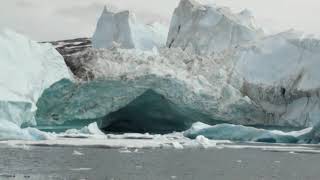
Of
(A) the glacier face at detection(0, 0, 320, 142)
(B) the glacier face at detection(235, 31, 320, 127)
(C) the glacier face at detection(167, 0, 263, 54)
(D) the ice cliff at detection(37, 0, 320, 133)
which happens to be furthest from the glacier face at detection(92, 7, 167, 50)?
(B) the glacier face at detection(235, 31, 320, 127)

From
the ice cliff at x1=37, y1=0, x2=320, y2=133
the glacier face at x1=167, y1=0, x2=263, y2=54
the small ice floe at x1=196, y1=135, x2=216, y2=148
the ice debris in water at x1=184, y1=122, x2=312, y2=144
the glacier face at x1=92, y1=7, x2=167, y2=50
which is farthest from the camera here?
the glacier face at x1=92, y1=7, x2=167, y2=50

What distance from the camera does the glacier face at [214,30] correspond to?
88.5 ft

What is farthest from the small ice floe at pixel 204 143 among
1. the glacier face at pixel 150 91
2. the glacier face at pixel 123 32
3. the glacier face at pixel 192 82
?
the glacier face at pixel 123 32

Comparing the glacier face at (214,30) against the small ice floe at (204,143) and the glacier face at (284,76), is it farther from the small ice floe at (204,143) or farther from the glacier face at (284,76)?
the small ice floe at (204,143)

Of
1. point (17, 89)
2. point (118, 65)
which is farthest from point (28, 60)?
point (118, 65)

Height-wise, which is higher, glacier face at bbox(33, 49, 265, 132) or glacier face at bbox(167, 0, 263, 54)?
glacier face at bbox(167, 0, 263, 54)

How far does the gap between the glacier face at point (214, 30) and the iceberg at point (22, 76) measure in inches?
277

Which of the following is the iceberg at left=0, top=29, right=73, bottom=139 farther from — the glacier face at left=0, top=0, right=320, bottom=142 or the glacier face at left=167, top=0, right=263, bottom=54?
the glacier face at left=167, top=0, right=263, bottom=54

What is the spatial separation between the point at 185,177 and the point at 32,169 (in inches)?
104

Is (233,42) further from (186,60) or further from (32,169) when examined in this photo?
(32,169)

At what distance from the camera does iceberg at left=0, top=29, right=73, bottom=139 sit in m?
18.4

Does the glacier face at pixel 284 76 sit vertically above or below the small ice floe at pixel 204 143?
above

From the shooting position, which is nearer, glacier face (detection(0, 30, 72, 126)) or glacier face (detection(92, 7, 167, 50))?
glacier face (detection(0, 30, 72, 126))

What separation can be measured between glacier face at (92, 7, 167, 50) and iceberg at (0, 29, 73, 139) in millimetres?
6513
